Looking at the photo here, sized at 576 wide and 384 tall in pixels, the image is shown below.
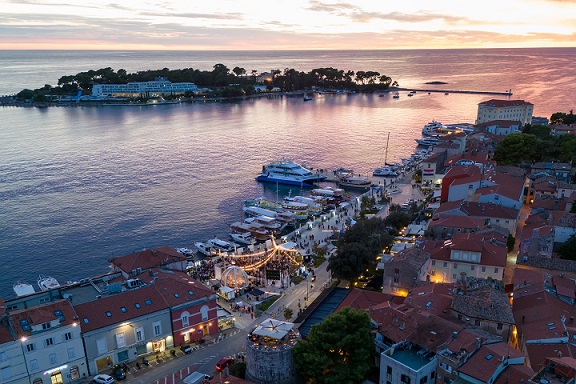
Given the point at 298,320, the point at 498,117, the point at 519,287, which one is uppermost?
the point at 498,117

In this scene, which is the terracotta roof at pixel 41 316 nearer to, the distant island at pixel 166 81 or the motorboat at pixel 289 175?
the motorboat at pixel 289 175

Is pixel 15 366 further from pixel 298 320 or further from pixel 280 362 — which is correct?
pixel 298 320

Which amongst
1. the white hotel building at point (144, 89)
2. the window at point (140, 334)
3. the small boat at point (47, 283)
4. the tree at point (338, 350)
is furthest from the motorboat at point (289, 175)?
the white hotel building at point (144, 89)

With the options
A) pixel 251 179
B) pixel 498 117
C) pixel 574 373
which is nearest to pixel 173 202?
pixel 251 179

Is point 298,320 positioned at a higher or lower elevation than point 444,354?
lower

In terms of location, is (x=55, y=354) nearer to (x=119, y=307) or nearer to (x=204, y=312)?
(x=119, y=307)

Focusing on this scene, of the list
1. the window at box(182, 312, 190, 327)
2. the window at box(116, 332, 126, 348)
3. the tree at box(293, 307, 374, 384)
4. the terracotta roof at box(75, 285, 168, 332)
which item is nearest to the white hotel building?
the terracotta roof at box(75, 285, 168, 332)

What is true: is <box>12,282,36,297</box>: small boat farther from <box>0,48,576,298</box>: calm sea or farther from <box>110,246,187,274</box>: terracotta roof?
<box>110,246,187,274</box>: terracotta roof
